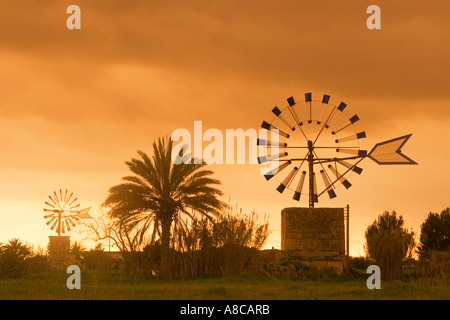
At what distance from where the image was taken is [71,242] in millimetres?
41438

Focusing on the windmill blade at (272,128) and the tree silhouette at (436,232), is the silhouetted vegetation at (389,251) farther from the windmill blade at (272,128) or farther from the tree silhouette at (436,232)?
the tree silhouette at (436,232)

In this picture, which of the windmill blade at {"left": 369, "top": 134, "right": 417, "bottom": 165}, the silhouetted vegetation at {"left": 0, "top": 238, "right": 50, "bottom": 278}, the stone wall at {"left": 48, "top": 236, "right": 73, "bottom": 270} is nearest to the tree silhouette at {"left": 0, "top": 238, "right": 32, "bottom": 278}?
the silhouetted vegetation at {"left": 0, "top": 238, "right": 50, "bottom": 278}

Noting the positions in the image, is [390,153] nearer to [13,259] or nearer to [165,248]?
[165,248]

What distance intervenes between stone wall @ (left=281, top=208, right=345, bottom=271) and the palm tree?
304 centimetres

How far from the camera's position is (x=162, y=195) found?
26.2 metres

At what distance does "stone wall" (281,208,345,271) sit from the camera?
Answer: 998 inches

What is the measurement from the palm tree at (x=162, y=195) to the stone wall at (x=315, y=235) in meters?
3.04

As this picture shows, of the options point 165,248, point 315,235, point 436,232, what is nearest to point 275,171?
point 315,235

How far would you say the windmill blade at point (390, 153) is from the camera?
26766 millimetres

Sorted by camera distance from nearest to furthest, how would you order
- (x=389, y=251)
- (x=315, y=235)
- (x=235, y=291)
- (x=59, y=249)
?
(x=235, y=291) < (x=389, y=251) < (x=315, y=235) < (x=59, y=249)

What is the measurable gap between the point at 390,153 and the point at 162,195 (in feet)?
31.9

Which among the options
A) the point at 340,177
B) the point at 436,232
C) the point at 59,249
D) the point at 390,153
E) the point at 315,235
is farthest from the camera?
the point at 436,232

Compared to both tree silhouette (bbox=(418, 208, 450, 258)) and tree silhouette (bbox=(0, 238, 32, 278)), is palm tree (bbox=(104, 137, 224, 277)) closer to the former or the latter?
tree silhouette (bbox=(0, 238, 32, 278))
